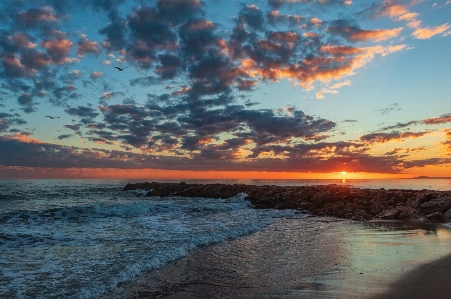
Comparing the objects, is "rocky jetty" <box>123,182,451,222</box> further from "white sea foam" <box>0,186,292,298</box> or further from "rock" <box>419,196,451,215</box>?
"white sea foam" <box>0,186,292,298</box>

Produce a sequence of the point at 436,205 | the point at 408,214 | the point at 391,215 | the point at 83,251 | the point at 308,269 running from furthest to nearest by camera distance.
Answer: the point at 436,205
the point at 391,215
the point at 408,214
the point at 83,251
the point at 308,269

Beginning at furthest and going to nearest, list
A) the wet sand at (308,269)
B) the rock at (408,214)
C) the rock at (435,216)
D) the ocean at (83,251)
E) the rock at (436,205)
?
the rock at (436,205)
the rock at (408,214)
the rock at (435,216)
the ocean at (83,251)
the wet sand at (308,269)

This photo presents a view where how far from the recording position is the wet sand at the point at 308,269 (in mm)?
6977

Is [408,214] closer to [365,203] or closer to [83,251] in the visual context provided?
[365,203]

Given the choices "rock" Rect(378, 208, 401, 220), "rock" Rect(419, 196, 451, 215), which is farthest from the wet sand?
"rock" Rect(419, 196, 451, 215)

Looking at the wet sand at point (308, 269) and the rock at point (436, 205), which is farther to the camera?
the rock at point (436, 205)

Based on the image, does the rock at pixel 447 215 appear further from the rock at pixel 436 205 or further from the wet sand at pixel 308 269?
the wet sand at pixel 308 269

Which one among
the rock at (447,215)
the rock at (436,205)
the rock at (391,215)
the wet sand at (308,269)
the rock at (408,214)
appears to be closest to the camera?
the wet sand at (308,269)

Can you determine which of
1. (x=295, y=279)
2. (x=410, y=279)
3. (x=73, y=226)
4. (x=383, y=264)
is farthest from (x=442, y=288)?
(x=73, y=226)

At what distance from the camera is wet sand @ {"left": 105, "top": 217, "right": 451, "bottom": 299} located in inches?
275

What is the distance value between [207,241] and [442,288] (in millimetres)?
8655

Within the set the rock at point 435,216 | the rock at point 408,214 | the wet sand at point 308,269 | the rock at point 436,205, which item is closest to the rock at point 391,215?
the rock at point 408,214

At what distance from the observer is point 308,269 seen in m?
8.69

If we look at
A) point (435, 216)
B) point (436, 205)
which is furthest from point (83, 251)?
point (436, 205)
